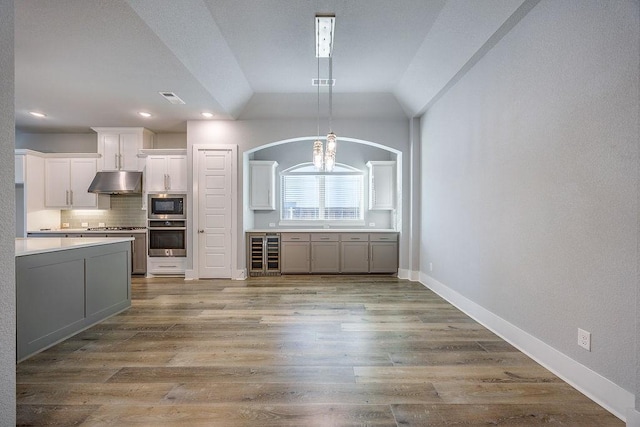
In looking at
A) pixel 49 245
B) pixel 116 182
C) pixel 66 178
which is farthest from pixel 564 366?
pixel 66 178

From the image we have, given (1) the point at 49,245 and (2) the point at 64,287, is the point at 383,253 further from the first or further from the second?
(1) the point at 49,245

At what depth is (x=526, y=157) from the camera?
257 centimetres

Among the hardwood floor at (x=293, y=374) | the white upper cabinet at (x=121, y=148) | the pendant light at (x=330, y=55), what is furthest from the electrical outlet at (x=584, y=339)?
the white upper cabinet at (x=121, y=148)

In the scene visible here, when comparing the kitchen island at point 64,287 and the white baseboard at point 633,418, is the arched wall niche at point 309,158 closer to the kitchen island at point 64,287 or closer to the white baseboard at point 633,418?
the kitchen island at point 64,287

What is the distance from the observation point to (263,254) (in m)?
5.73

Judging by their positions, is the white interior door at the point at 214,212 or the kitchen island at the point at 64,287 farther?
the white interior door at the point at 214,212

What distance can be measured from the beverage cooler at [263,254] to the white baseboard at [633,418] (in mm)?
4754

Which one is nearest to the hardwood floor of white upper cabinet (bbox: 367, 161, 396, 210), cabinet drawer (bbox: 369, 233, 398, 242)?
cabinet drawer (bbox: 369, 233, 398, 242)

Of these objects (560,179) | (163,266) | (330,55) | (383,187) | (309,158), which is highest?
(330,55)

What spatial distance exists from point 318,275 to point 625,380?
439 centimetres

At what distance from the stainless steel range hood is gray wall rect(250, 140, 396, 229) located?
2248 mm

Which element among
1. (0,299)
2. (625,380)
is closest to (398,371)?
(625,380)

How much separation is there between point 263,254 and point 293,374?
3.62 meters

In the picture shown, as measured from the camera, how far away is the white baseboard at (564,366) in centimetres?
179
